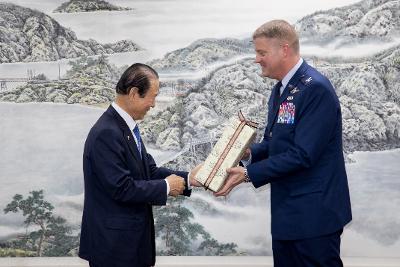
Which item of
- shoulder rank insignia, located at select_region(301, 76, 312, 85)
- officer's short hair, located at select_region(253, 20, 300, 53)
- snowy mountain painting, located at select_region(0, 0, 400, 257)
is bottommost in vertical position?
snowy mountain painting, located at select_region(0, 0, 400, 257)

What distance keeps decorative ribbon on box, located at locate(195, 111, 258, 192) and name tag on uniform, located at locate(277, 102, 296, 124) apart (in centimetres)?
16

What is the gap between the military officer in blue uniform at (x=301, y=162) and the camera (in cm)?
203

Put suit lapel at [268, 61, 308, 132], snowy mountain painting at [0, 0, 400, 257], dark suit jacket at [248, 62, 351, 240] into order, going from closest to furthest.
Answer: dark suit jacket at [248, 62, 351, 240] → suit lapel at [268, 61, 308, 132] → snowy mountain painting at [0, 0, 400, 257]

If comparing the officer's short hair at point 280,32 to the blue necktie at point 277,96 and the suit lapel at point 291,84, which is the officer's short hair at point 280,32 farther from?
the blue necktie at point 277,96

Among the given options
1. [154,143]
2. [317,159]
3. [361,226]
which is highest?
[317,159]

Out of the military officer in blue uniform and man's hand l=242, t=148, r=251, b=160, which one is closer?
the military officer in blue uniform

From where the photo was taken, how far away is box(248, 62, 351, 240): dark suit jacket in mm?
2025

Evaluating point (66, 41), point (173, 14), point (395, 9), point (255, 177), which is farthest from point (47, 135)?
point (395, 9)

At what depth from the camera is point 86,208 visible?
2035mm

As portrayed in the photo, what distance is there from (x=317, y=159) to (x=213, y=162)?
1.60 ft

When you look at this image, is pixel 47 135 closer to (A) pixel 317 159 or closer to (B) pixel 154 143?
(B) pixel 154 143

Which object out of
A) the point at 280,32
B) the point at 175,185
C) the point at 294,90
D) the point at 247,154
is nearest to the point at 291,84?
the point at 294,90

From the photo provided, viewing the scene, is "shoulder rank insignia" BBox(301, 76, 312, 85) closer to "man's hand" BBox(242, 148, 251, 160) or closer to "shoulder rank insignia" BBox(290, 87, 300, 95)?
"shoulder rank insignia" BBox(290, 87, 300, 95)

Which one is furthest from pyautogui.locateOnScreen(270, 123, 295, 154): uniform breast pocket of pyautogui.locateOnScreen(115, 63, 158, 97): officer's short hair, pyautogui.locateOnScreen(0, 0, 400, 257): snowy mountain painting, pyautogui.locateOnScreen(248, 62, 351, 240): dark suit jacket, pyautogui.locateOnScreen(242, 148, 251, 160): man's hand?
pyautogui.locateOnScreen(0, 0, 400, 257): snowy mountain painting
